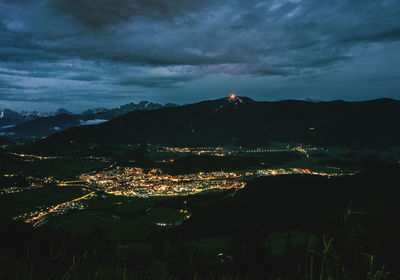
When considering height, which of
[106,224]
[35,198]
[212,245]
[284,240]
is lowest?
[35,198]

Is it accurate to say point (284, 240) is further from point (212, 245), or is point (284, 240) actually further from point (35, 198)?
point (35, 198)

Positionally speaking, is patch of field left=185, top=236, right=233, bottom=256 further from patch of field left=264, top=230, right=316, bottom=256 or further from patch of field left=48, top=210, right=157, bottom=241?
patch of field left=48, top=210, right=157, bottom=241

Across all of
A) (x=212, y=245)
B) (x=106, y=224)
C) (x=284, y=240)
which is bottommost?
(x=106, y=224)

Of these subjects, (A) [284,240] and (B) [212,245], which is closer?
(A) [284,240]

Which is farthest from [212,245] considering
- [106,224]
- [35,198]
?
[35,198]

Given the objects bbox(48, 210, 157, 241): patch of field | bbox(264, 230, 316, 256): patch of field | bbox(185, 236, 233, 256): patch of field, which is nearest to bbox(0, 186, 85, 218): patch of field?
bbox(48, 210, 157, 241): patch of field

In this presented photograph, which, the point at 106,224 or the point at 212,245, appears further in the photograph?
the point at 106,224

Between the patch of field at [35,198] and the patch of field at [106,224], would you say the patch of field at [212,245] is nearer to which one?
the patch of field at [106,224]

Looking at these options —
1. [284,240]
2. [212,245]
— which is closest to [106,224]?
[212,245]

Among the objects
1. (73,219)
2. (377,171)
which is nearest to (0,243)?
(73,219)

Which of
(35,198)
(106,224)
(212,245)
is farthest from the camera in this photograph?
(35,198)

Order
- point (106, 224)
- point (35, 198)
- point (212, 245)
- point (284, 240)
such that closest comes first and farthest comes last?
1. point (284, 240)
2. point (212, 245)
3. point (106, 224)
4. point (35, 198)

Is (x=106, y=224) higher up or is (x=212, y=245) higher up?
(x=212, y=245)

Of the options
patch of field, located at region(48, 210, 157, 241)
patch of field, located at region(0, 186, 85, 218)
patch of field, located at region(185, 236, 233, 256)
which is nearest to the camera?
patch of field, located at region(185, 236, 233, 256)
